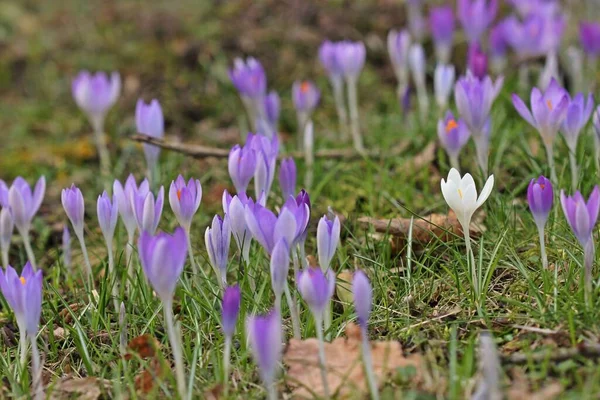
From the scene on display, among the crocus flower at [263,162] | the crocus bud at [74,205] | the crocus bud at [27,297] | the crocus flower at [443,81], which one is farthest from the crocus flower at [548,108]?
the crocus bud at [27,297]

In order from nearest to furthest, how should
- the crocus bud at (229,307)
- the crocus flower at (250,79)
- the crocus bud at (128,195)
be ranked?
the crocus bud at (229,307) < the crocus bud at (128,195) < the crocus flower at (250,79)

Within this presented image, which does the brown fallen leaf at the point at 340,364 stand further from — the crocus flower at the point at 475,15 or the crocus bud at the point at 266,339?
the crocus flower at the point at 475,15

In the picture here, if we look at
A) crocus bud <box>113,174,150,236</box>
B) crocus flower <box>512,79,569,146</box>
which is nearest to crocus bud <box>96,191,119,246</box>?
crocus bud <box>113,174,150,236</box>

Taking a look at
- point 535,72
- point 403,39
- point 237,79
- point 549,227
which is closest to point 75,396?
point 549,227

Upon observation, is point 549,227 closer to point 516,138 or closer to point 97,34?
point 516,138

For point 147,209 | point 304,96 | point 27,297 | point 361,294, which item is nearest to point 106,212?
point 147,209

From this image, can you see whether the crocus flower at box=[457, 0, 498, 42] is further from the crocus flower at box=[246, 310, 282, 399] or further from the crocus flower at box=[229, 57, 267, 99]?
the crocus flower at box=[246, 310, 282, 399]

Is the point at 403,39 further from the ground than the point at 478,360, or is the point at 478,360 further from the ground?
the point at 403,39
